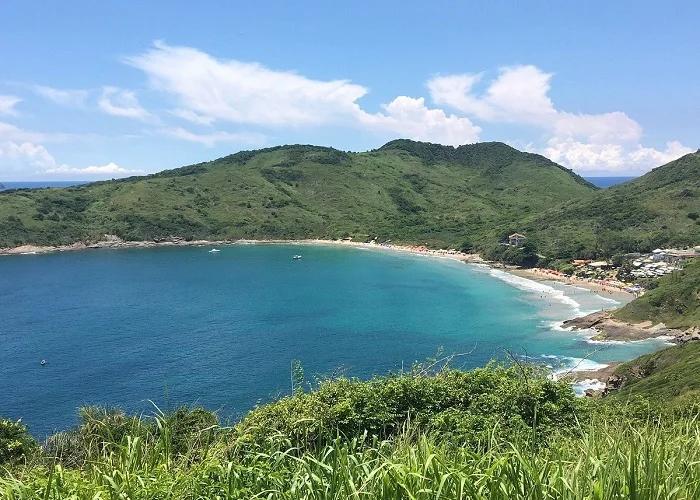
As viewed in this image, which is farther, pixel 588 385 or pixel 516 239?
pixel 516 239

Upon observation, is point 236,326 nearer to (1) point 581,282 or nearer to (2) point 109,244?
(1) point 581,282

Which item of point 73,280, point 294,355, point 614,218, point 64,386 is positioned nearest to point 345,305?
point 294,355

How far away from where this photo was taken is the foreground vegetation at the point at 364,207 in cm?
9925

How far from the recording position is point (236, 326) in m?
54.8

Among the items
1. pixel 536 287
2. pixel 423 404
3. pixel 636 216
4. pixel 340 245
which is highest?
pixel 636 216

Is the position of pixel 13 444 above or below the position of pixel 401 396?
below

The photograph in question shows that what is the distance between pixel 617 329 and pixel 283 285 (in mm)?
45554

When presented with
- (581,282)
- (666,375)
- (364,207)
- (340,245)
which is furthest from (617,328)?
(364,207)

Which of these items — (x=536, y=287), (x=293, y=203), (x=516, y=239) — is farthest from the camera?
(x=293, y=203)

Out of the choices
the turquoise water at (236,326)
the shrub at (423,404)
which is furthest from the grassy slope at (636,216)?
the shrub at (423,404)

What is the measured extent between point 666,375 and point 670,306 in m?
25.9

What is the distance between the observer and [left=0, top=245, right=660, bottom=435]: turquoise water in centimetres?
3747

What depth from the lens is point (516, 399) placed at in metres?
15.8

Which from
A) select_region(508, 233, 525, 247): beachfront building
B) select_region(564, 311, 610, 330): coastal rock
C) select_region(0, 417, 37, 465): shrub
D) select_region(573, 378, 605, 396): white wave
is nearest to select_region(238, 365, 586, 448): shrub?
select_region(0, 417, 37, 465): shrub
